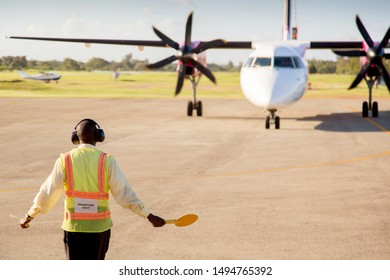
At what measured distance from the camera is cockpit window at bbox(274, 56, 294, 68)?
24219 mm

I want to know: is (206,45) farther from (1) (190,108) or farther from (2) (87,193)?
(2) (87,193)

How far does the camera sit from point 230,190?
12812mm

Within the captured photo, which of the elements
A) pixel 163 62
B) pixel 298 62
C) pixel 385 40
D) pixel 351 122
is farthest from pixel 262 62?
pixel 385 40

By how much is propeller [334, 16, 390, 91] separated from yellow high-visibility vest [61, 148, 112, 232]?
82.3ft

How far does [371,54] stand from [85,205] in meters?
26.0

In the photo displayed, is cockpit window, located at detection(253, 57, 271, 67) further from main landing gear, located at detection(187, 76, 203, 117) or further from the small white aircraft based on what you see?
the small white aircraft

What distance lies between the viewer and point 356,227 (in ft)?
32.1

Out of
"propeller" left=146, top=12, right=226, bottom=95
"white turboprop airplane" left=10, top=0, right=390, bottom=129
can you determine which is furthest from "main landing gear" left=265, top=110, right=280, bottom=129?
Result: "propeller" left=146, top=12, right=226, bottom=95

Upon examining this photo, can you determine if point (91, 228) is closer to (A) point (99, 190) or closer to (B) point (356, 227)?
(A) point (99, 190)

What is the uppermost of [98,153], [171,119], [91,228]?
[98,153]

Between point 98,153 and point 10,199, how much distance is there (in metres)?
Answer: 6.96

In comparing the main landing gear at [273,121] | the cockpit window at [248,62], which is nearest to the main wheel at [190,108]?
the cockpit window at [248,62]
